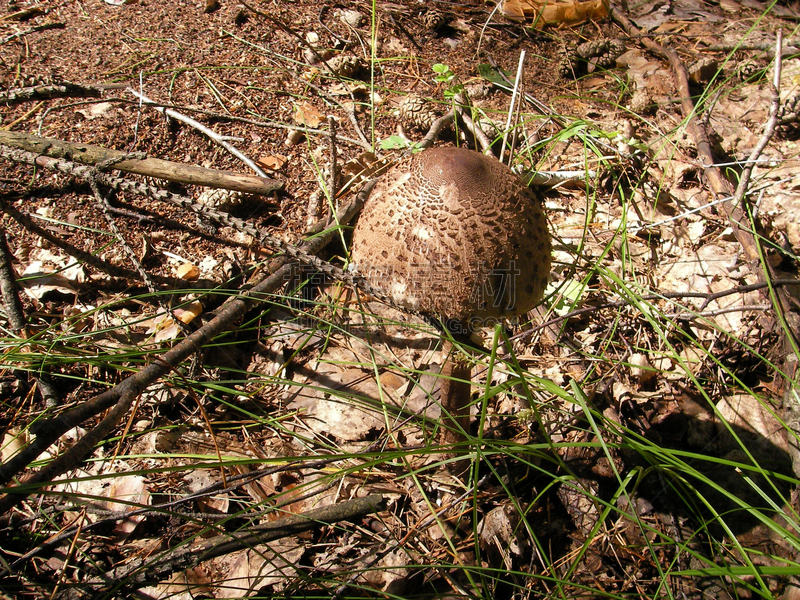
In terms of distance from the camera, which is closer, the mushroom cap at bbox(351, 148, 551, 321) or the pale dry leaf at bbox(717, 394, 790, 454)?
the mushroom cap at bbox(351, 148, 551, 321)

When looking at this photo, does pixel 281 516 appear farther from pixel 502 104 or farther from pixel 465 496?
pixel 502 104

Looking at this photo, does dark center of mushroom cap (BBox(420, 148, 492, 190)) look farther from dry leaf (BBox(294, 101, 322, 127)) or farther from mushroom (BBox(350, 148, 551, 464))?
dry leaf (BBox(294, 101, 322, 127))

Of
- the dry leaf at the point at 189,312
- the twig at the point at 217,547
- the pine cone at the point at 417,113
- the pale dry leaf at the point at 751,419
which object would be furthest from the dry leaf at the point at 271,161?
the pale dry leaf at the point at 751,419

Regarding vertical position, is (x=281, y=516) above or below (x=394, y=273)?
below

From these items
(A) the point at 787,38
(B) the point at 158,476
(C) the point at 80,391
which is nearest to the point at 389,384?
(B) the point at 158,476

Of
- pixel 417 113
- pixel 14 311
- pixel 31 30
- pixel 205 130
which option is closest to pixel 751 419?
pixel 417 113

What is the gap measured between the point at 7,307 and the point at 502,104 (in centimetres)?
325

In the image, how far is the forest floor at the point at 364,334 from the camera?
1.88 metres

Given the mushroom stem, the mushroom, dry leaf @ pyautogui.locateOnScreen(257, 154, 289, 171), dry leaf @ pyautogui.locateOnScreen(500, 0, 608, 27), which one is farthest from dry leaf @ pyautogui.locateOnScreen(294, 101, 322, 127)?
dry leaf @ pyautogui.locateOnScreen(500, 0, 608, 27)

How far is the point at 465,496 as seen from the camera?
6.47 ft

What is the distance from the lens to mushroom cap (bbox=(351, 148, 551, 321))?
1.69 meters

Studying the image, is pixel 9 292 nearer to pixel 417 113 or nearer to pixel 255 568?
pixel 255 568

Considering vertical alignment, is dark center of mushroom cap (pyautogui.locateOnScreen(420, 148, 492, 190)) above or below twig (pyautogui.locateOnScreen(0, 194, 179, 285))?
above

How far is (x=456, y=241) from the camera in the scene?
1.68 metres
